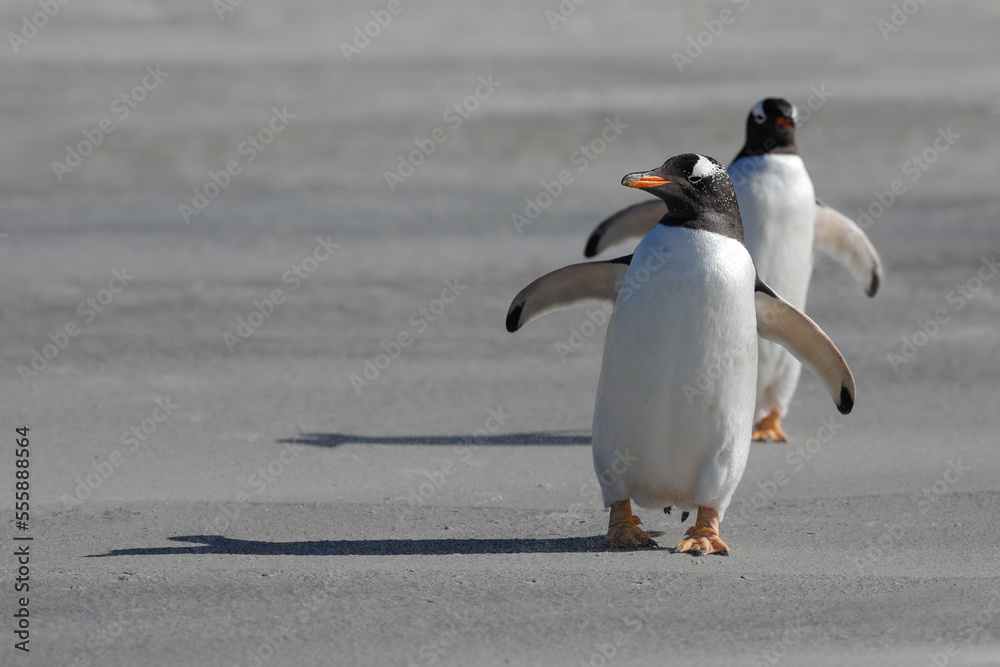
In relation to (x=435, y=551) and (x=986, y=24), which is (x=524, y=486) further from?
(x=986, y=24)

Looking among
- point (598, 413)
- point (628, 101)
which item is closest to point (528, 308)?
point (598, 413)

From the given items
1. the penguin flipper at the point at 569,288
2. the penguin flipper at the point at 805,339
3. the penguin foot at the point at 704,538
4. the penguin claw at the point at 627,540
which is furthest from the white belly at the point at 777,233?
the penguin claw at the point at 627,540

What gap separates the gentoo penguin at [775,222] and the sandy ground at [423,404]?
236mm

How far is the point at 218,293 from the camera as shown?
7.68 metres

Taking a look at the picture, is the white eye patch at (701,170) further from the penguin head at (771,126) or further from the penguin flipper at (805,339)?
the penguin head at (771,126)

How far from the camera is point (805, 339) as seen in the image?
3.98m

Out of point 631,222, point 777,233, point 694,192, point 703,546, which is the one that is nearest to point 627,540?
point 703,546

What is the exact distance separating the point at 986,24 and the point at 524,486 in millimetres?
24328

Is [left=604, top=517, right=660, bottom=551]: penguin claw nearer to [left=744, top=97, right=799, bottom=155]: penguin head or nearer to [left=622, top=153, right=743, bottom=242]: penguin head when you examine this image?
[left=622, top=153, right=743, bottom=242]: penguin head

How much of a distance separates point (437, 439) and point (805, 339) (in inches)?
69.4

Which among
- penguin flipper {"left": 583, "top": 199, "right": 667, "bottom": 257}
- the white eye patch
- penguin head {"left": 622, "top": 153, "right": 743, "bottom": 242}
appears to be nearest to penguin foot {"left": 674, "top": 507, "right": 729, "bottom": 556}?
penguin head {"left": 622, "top": 153, "right": 743, "bottom": 242}

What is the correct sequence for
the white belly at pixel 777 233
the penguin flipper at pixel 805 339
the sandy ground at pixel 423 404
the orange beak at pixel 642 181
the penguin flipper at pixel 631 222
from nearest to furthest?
the sandy ground at pixel 423 404, the orange beak at pixel 642 181, the penguin flipper at pixel 805 339, the white belly at pixel 777 233, the penguin flipper at pixel 631 222

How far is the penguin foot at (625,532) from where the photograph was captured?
151 inches

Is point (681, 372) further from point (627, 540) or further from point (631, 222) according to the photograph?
point (631, 222)
